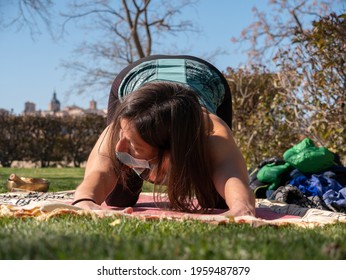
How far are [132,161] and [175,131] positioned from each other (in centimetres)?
37

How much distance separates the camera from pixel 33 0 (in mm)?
13836

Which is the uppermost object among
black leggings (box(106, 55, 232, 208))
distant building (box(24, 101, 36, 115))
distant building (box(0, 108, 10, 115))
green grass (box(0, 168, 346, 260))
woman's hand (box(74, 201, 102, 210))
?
distant building (box(24, 101, 36, 115))

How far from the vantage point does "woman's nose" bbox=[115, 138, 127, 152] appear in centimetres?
333

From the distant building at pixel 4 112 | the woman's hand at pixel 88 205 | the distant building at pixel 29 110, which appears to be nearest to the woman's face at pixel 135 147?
the woman's hand at pixel 88 205

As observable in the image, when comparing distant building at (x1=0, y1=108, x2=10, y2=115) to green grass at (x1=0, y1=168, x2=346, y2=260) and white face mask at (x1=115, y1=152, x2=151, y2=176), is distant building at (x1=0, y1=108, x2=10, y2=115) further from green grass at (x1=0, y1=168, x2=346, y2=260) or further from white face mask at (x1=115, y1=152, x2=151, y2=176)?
green grass at (x1=0, y1=168, x2=346, y2=260)

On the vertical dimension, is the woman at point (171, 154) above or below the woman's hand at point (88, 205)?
above

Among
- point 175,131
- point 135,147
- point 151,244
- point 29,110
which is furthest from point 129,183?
point 29,110

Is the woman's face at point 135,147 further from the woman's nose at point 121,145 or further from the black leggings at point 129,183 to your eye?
the black leggings at point 129,183

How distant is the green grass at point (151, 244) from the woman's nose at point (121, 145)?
0.90 metres

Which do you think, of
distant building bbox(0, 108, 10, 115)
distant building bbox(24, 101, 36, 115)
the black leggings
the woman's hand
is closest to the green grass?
the woman's hand

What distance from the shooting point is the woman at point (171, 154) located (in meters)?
3.20

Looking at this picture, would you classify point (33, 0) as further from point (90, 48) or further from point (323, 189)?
point (323, 189)

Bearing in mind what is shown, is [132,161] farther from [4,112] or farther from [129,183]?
[4,112]

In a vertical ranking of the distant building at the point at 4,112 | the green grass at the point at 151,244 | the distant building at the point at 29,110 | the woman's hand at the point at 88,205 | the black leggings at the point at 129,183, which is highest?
the distant building at the point at 29,110
